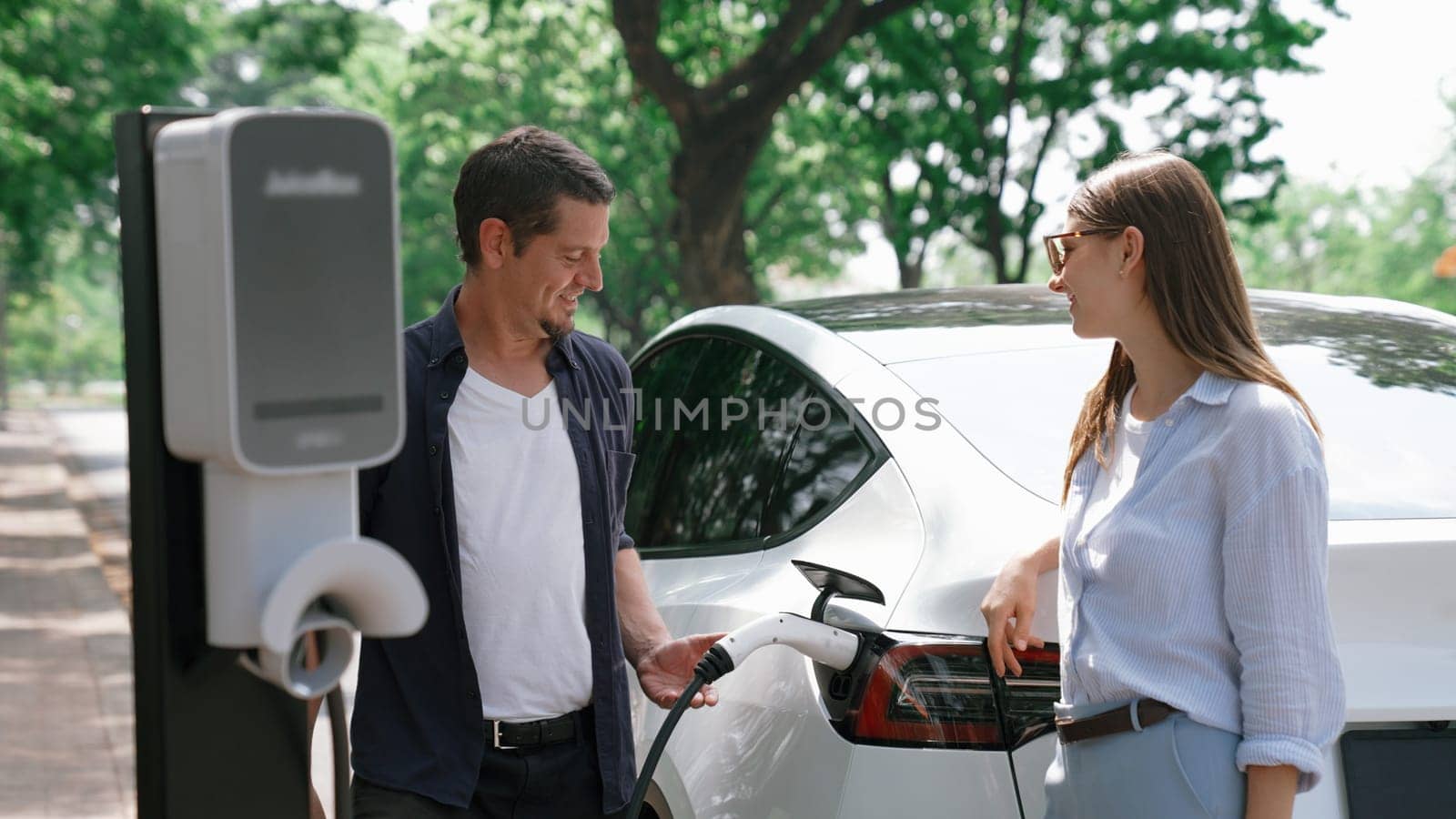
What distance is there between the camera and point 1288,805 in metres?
1.83

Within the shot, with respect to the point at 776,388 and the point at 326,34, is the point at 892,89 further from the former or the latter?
the point at 776,388

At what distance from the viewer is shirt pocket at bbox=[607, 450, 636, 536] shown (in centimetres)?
262

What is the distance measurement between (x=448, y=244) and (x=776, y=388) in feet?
108

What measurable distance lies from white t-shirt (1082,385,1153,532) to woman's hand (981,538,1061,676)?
3.5 inches

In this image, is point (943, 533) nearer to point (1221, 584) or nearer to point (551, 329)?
point (1221, 584)

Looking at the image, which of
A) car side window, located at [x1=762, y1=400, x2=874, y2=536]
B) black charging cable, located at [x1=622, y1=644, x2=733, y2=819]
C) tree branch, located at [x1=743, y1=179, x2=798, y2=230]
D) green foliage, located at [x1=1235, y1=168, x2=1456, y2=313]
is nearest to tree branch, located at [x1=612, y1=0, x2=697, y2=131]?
car side window, located at [x1=762, y1=400, x2=874, y2=536]

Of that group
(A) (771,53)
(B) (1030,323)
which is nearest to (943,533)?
(B) (1030,323)

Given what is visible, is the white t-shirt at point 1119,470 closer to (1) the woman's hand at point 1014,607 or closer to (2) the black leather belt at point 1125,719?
(1) the woman's hand at point 1014,607

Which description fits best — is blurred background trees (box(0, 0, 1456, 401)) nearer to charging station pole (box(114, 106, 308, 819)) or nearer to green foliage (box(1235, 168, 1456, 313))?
charging station pole (box(114, 106, 308, 819))

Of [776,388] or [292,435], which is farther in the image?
[776,388]

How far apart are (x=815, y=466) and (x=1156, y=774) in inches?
41.3

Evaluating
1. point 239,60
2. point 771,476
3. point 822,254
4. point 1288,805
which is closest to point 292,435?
point 1288,805

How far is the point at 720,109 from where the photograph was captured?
11.3 m

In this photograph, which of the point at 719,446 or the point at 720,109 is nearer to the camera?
the point at 719,446
